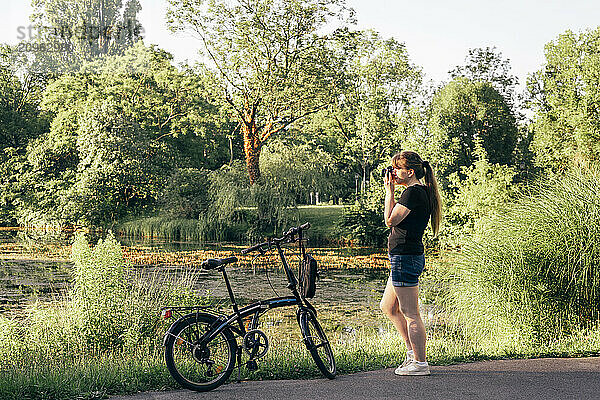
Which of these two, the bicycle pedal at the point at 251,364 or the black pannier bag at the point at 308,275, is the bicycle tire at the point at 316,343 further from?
the bicycle pedal at the point at 251,364

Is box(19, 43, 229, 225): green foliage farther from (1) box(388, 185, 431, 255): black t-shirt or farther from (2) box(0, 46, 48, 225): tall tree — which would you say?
(1) box(388, 185, 431, 255): black t-shirt

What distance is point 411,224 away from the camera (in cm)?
618

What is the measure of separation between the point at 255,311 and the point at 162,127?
4026cm

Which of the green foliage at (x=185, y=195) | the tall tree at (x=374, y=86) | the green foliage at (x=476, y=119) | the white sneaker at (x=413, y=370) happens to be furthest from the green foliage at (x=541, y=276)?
the tall tree at (x=374, y=86)

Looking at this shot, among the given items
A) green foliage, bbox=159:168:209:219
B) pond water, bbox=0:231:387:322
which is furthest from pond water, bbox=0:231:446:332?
green foliage, bbox=159:168:209:219

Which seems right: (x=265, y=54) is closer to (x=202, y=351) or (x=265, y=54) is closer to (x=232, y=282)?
(x=232, y=282)

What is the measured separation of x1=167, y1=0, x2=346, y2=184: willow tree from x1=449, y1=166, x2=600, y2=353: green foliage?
92.6 feet

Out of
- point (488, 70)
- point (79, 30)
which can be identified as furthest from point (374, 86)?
point (79, 30)

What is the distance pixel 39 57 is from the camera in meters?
54.1

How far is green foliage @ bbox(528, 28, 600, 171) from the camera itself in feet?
117

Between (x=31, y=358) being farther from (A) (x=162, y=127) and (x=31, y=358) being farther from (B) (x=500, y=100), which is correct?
(A) (x=162, y=127)

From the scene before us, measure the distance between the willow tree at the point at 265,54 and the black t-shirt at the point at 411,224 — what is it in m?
31.9

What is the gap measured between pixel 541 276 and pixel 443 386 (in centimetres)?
445

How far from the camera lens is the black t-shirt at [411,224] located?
6.16 meters
